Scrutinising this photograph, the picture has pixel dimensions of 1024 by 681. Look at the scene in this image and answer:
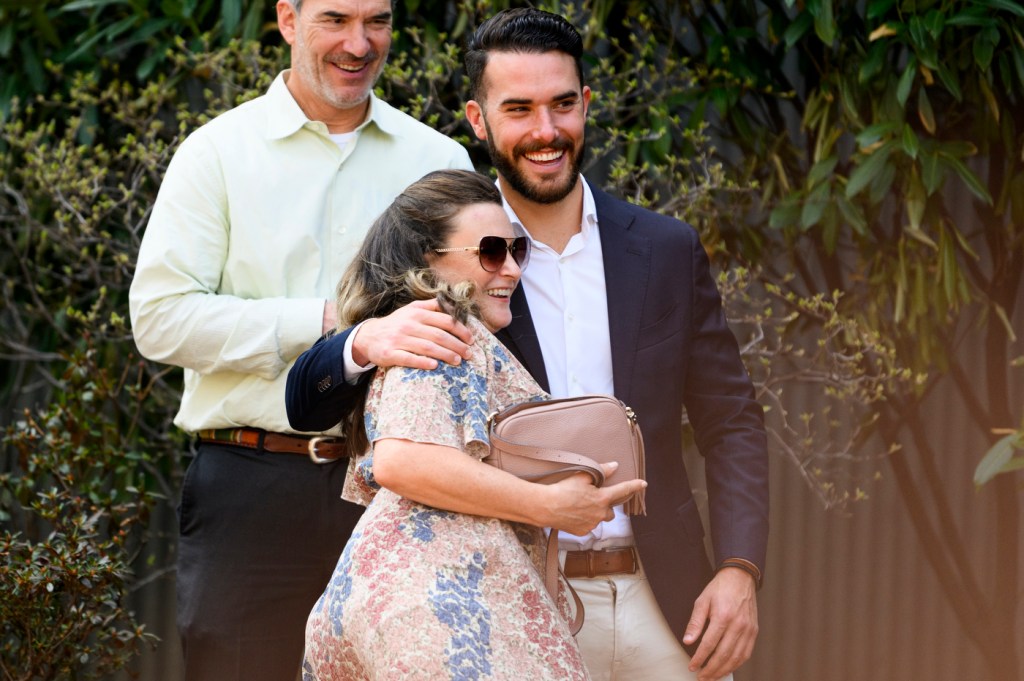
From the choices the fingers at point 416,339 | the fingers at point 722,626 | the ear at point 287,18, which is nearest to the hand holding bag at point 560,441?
the fingers at point 416,339

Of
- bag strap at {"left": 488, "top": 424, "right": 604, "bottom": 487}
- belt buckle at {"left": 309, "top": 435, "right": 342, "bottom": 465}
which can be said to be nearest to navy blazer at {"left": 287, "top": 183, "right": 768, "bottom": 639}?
bag strap at {"left": 488, "top": 424, "right": 604, "bottom": 487}

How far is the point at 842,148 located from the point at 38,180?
254cm

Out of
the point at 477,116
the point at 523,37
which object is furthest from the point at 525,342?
the point at 523,37

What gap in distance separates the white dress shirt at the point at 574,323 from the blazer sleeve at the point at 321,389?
403mm

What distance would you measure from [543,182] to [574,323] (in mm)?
268

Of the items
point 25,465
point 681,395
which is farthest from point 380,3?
point 25,465

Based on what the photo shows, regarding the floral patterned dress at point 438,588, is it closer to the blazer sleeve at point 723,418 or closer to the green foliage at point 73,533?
the blazer sleeve at point 723,418

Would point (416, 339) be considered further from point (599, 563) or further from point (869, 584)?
point (869, 584)

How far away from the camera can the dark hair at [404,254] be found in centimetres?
211

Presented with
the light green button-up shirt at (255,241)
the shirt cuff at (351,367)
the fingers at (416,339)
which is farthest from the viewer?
the light green button-up shirt at (255,241)

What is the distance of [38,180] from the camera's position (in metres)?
4.02

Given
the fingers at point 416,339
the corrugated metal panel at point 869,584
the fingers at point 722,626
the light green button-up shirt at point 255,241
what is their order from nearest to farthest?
the fingers at point 416,339 < the fingers at point 722,626 < the light green button-up shirt at point 255,241 < the corrugated metal panel at point 869,584

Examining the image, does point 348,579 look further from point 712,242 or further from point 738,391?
point 712,242

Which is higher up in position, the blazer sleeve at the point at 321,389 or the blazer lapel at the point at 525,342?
the blazer lapel at the point at 525,342
